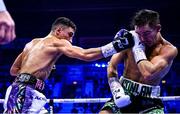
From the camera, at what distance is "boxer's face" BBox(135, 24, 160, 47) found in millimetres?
2479

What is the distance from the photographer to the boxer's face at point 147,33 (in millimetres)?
2479

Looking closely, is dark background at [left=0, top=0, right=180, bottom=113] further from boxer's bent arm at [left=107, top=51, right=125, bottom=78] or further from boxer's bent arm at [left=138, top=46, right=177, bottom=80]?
boxer's bent arm at [left=138, top=46, right=177, bottom=80]

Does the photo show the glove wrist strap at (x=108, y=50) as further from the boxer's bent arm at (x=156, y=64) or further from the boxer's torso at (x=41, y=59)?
the boxer's torso at (x=41, y=59)

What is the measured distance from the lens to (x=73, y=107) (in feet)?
33.0

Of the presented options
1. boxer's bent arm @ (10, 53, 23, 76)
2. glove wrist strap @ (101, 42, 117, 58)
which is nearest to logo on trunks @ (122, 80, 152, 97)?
glove wrist strap @ (101, 42, 117, 58)

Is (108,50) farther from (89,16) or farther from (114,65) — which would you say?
(89,16)

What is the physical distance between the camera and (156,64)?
2471 millimetres

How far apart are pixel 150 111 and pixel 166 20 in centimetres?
678

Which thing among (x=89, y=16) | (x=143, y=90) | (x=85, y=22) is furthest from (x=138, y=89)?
(x=85, y=22)

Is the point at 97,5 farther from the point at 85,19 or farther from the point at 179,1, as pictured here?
the point at 179,1

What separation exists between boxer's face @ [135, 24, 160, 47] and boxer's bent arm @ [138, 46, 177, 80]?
0.13 meters

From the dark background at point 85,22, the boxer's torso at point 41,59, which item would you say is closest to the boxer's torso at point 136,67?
the boxer's torso at point 41,59

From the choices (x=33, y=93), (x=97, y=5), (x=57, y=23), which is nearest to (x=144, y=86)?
(x=33, y=93)

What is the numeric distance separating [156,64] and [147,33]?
23 cm
